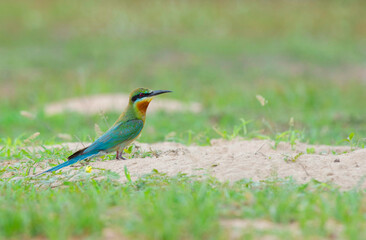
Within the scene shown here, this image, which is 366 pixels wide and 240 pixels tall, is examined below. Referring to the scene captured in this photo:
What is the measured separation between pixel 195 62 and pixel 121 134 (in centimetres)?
978

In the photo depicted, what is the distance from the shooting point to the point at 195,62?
13.9 metres

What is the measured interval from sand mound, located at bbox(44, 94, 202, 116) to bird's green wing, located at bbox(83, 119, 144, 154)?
13.8 ft

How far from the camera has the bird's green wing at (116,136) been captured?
413cm

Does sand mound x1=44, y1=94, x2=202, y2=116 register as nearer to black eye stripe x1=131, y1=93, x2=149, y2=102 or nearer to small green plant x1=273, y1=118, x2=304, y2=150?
small green plant x1=273, y1=118, x2=304, y2=150

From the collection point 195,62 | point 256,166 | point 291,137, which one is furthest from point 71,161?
point 195,62

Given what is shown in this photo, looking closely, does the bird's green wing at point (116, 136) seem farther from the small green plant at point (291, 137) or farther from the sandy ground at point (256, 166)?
the small green plant at point (291, 137)

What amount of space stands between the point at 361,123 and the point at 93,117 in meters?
3.85

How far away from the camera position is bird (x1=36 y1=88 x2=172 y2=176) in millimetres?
4014

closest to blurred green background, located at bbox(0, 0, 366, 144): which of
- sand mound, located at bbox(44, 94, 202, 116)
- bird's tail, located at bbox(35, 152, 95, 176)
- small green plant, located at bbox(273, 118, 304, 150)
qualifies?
small green plant, located at bbox(273, 118, 304, 150)

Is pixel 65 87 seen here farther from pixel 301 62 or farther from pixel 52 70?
pixel 301 62

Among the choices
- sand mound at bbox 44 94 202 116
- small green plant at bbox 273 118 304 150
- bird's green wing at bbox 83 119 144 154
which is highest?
sand mound at bbox 44 94 202 116

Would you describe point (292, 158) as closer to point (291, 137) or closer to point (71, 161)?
point (291, 137)

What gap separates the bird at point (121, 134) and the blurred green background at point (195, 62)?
1.25 metres

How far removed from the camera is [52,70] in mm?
13172
